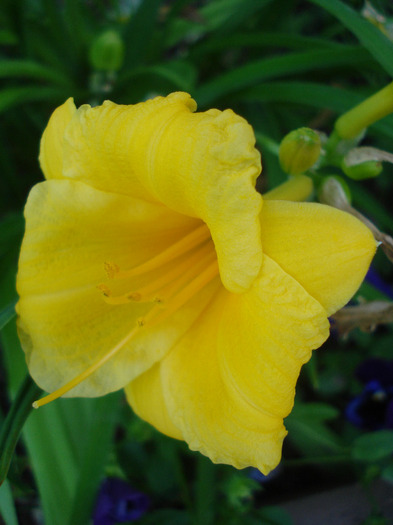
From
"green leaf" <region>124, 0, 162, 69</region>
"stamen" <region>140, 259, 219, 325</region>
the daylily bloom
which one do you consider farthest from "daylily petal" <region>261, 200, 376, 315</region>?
"green leaf" <region>124, 0, 162, 69</region>

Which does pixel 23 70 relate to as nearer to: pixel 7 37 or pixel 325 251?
pixel 7 37

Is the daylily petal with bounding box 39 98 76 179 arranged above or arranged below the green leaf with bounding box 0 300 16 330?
above

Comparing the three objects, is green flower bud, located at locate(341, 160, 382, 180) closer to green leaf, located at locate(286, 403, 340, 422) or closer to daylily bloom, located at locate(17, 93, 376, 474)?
daylily bloom, located at locate(17, 93, 376, 474)

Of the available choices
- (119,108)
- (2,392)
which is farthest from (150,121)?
(2,392)

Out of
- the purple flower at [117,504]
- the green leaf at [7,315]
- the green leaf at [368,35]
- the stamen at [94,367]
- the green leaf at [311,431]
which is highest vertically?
the green leaf at [368,35]

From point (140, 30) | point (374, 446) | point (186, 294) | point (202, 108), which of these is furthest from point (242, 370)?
point (140, 30)

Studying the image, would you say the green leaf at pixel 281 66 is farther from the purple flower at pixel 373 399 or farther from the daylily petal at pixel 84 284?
the purple flower at pixel 373 399

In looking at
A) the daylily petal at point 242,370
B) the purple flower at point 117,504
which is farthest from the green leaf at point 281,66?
the purple flower at point 117,504

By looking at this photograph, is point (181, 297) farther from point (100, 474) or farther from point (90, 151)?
point (100, 474)
